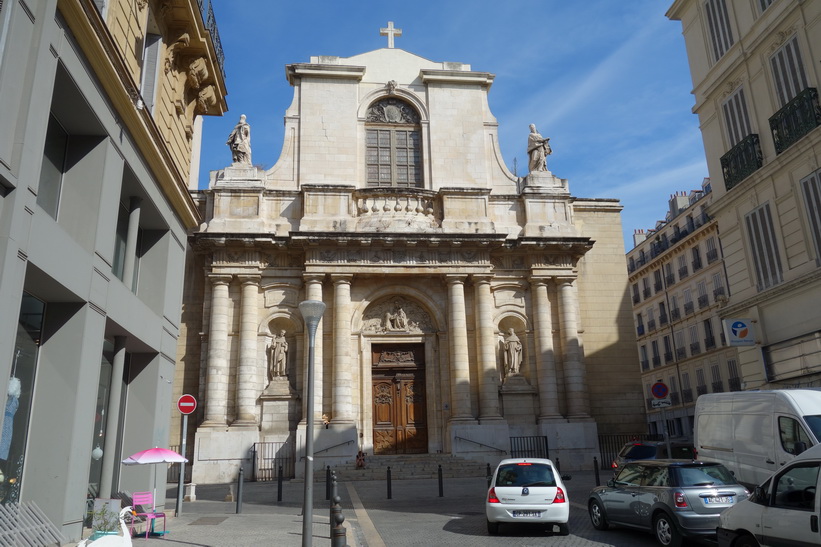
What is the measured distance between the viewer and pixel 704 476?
992cm

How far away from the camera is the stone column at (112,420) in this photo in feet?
38.0

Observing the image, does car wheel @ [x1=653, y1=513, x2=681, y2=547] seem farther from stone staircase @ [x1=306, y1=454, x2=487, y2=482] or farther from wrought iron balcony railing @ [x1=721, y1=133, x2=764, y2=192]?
stone staircase @ [x1=306, y1=454, x2=487, y2=482]

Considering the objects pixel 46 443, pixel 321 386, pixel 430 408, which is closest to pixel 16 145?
pixel 46 443

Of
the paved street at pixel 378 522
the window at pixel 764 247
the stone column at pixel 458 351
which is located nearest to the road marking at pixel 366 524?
the paved street at pixel 378 522

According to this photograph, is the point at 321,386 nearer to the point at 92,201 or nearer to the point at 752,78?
the point at 92,201

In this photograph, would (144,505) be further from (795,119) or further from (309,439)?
(795,119)

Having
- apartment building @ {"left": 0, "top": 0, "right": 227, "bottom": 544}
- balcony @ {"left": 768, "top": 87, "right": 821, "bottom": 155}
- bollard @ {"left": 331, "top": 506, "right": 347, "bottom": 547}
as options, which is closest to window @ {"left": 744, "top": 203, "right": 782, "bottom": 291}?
balcony @ {"left": 768, "top": 87, "right": 821, "bottom": 155}

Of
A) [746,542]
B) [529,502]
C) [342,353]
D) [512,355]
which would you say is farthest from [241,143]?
[746,542]

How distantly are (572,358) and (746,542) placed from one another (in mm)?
17427

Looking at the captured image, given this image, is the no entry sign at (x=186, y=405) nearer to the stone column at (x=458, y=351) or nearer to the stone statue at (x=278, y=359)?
the stone statue at (x=278, y=359)

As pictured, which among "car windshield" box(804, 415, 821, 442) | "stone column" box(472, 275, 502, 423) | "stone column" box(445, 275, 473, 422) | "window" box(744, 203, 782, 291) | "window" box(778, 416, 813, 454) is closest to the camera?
"car windshield" box(804, 415, 821, 442)

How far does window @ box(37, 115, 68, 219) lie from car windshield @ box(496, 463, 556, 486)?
8426 mm

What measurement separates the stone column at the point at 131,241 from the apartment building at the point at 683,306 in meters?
32.2

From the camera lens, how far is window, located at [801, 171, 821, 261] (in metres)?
14.7
